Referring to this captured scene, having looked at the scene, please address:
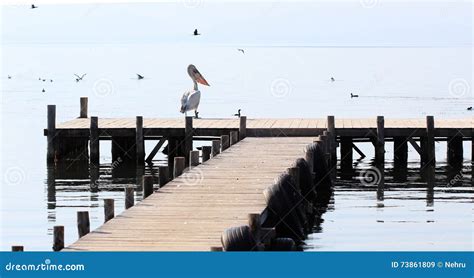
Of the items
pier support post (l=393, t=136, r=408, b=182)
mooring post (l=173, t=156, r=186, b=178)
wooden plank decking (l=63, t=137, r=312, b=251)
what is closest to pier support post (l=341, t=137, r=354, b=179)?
pier support post (l=393, t=136, r=408, b=182)

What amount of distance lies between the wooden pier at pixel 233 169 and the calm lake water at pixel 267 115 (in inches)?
32.7

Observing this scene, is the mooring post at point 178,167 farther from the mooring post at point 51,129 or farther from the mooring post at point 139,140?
the mooring post at point 51,129

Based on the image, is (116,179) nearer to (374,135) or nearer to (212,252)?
(374,135)

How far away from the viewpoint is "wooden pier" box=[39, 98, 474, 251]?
18.2 meters

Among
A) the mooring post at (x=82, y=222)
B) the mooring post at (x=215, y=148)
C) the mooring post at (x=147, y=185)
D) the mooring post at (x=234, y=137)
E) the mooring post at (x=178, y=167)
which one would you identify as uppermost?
the mooring post at (x=234, y=137)

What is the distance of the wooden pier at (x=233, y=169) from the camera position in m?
18.2

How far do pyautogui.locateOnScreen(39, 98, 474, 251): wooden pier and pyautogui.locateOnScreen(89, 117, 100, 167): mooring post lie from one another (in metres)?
0.04

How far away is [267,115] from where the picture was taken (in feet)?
212

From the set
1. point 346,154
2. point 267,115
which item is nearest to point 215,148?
point 346,154

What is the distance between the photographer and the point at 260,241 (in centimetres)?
1769

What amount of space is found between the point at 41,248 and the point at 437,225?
8.67 m

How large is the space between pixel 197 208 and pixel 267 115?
43965mm

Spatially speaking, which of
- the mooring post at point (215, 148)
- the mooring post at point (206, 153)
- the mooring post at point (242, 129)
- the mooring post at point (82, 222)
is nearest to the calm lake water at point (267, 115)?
the mooring post at point (206, 153)

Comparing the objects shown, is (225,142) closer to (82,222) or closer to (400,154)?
(400,154)
